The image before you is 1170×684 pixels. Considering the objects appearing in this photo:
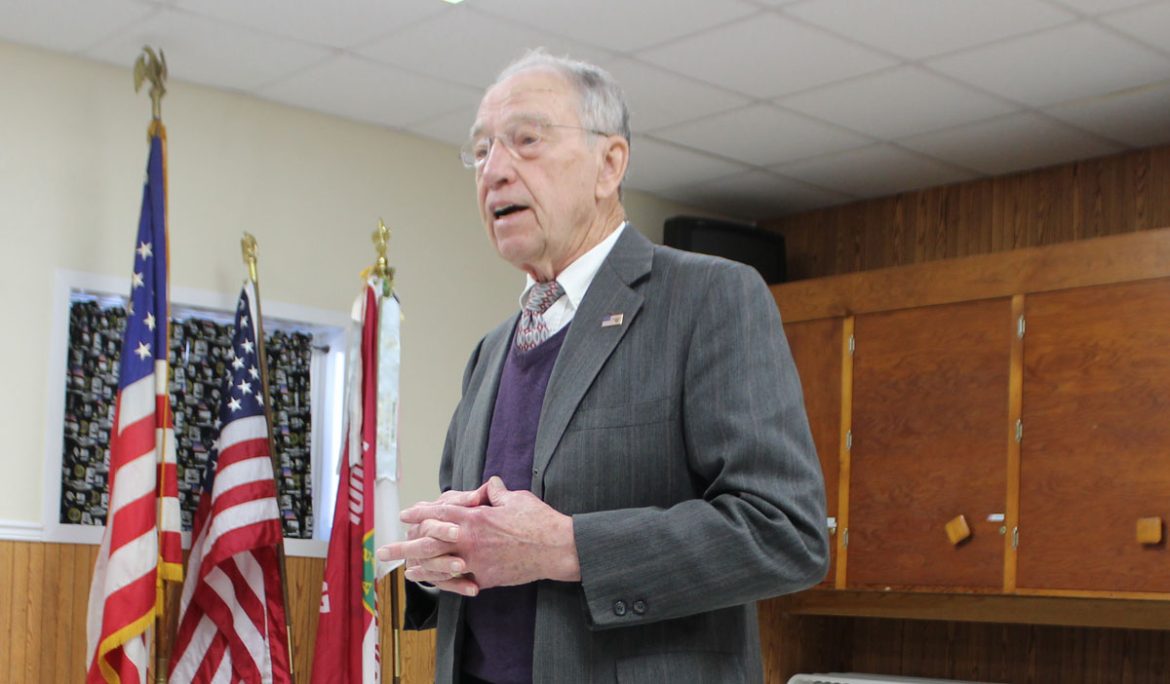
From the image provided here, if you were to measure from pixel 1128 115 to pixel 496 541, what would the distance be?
4.63m

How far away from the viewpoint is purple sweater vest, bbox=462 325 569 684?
1.54 meters

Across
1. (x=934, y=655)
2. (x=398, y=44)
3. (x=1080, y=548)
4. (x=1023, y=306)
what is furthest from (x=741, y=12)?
(x=934, y=655)

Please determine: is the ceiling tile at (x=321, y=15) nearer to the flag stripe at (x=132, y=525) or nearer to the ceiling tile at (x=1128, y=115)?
the flag stripe at (x=132, y=525)

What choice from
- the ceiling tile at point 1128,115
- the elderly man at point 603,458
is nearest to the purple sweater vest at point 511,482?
the elderly man at point 603,458

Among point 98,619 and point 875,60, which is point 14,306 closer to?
point 98,619

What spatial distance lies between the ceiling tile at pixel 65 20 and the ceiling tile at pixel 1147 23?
293 cm

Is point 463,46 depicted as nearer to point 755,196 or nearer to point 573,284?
point 755,196

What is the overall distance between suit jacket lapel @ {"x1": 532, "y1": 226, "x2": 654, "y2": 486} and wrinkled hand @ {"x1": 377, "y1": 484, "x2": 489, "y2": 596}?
0.09 meters

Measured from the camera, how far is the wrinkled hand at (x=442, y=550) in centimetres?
145

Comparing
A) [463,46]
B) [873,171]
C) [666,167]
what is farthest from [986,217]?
[463,46]

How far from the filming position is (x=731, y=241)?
6.61 m

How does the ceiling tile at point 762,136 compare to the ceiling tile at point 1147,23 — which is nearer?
the ceiling tile at point 1147,23

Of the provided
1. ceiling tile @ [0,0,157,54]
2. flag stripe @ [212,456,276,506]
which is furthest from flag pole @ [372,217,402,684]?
ceiling tile @ [0,0,157,54]

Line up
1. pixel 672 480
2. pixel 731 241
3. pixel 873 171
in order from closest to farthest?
pixel 672 480, pixel 873 171, pixel 731 241
